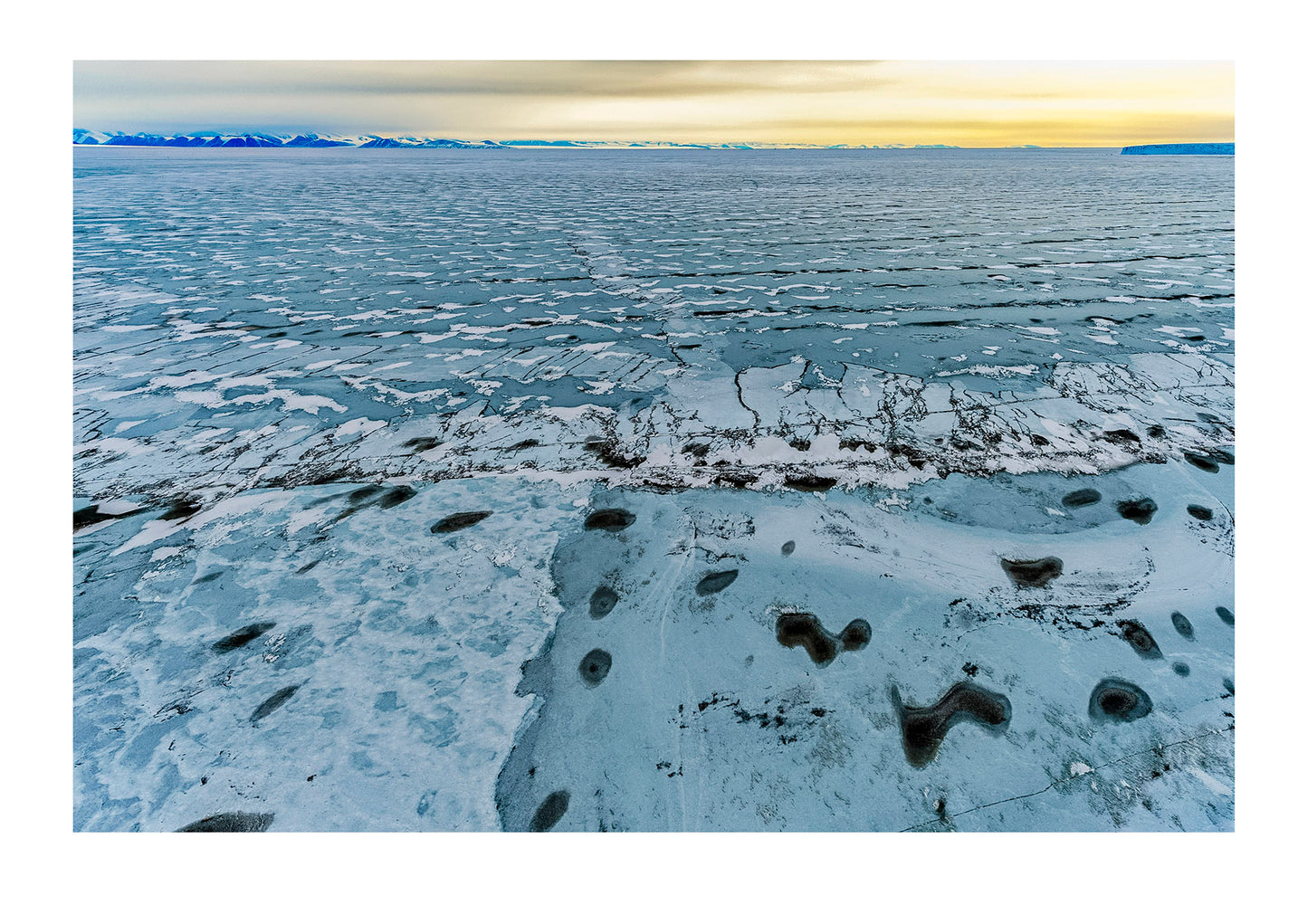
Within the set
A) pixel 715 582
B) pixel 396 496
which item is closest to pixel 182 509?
pixel 396 496

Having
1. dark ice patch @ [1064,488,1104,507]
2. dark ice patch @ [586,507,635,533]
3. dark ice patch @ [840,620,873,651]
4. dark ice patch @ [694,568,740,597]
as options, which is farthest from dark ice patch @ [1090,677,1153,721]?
dark ice patch @ [586,507,635,533]

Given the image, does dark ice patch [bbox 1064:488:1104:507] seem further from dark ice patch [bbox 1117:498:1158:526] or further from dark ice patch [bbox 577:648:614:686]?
A: dark ice patch [bbox 577:648:614:686]

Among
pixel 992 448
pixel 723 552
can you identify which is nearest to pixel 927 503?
pixel 992 448

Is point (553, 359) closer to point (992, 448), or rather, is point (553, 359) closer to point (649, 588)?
point (649, 588)

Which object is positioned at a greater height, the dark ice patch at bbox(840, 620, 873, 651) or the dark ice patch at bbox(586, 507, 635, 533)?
the dark ice patch at bbox(586, 507, 635, 533)

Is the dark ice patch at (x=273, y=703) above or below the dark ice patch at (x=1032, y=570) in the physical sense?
below

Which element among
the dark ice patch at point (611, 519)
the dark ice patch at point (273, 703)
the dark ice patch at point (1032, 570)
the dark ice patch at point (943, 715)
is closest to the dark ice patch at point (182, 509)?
the dark ice patch at point (273, 703)

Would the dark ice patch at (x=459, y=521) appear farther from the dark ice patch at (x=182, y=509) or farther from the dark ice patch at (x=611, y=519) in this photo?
the dark ice patch at (x=182, y=509)

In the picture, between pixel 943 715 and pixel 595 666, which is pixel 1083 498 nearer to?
pixel 943 715

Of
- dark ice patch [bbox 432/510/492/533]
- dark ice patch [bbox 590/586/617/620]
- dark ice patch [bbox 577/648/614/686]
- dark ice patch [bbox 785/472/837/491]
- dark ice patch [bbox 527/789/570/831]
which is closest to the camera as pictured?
dark ice patch [bbox 527/789/570/831]
